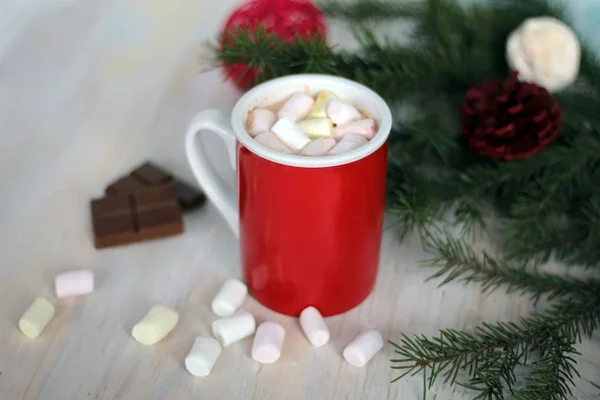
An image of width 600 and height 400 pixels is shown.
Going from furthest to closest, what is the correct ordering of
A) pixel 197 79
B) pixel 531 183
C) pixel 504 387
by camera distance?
pixel 197 79 → pixel 531 183 → pixel 504 387

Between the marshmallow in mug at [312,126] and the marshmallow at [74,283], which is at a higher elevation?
the marshmallow in mug at [312,126]

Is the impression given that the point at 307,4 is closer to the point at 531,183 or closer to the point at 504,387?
the point at 531,183

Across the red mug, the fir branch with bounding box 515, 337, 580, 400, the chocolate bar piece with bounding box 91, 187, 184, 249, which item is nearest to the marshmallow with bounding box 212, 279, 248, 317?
the red mug

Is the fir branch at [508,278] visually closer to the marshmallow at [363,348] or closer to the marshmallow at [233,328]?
the marshmallow at [363,348]

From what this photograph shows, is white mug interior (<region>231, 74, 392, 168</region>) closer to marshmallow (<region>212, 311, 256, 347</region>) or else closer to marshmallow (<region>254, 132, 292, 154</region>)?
marshmallow (<region>254, 132, 292, 154</region>)

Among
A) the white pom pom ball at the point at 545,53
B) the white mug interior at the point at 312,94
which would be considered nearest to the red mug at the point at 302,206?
the white mug interior at the point at 312,94

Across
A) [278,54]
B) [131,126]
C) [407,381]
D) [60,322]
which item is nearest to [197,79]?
[131,126]

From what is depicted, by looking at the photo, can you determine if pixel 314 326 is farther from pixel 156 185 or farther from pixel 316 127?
pixel 156 185
